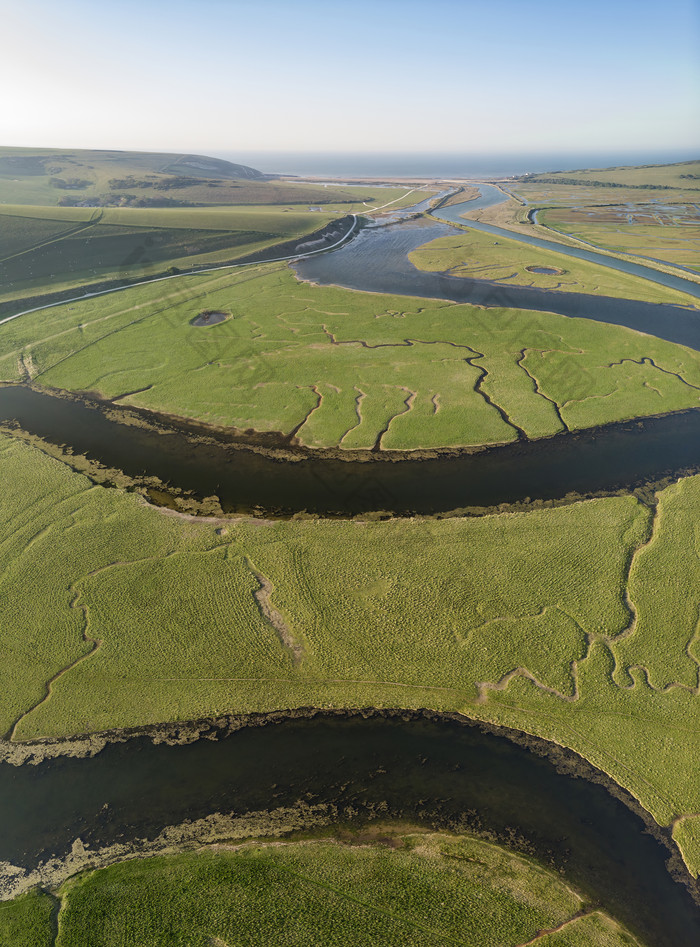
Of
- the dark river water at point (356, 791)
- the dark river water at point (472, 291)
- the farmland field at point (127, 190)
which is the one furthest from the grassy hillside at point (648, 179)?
the dark river water at point (356, 791)

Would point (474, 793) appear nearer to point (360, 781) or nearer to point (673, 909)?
point (360, 781)

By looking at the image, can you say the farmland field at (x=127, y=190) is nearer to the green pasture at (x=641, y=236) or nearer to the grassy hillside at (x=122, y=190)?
the grassy hillside at (x=122, y=190)

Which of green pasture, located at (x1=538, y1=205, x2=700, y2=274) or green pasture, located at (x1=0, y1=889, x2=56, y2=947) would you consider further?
green pasture, located at (x1=538, y1=205, x2=700, y2=274)

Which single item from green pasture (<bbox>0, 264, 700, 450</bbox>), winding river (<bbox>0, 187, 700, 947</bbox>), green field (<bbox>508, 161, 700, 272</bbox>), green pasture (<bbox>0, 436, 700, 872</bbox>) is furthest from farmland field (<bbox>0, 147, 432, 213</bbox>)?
winding river (<bbox>0, 187, 700, 947</bbox>)

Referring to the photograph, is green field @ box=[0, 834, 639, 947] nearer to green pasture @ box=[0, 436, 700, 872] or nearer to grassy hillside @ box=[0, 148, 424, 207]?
green pasture @ box=[0, 436, 700, 872]

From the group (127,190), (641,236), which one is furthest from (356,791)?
(127,190)

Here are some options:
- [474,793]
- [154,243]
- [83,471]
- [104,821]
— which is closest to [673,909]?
[474,793]

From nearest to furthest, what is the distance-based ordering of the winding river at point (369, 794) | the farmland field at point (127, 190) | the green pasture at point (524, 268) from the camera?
the winding river at point (369, 794) → the green pasture at point (524, 268) → the farmland field at point (127, 190)
